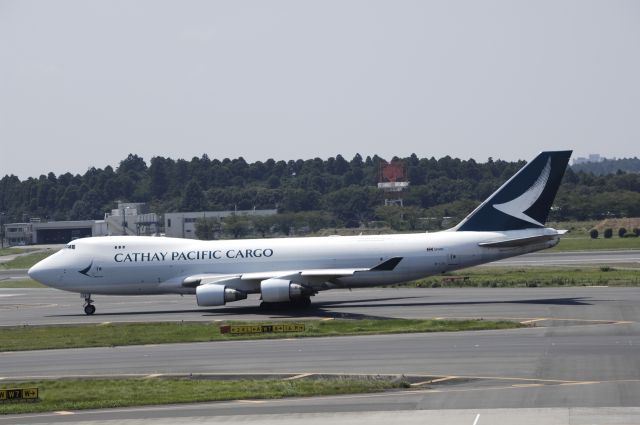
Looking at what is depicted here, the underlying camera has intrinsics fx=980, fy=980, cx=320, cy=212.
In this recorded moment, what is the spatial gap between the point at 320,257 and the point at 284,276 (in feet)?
8.99

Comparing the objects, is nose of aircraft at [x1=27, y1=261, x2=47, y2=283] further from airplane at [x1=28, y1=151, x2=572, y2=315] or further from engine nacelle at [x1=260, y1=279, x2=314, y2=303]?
engine nacelle at [x1=260, y1=279, x2=314, y2=303]

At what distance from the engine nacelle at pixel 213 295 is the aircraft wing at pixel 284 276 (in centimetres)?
Answer: 88

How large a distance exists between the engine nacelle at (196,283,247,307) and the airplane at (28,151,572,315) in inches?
2.0

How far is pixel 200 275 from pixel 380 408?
28.4 meters

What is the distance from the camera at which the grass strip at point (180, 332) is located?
3953 centimetres

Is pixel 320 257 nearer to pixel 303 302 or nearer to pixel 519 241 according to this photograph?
pixel 303 302

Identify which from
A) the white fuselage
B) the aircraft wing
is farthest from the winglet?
the white fuselage

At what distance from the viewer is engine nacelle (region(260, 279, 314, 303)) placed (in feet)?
158

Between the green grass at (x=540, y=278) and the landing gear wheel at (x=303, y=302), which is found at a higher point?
the green grass at (x=540, y=278)

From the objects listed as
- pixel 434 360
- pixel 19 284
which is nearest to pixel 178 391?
pixel 434 360

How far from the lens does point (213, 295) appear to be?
160 feet

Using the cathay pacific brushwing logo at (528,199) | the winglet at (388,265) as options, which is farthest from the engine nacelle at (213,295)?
the cathay pacific brushwing logo at (528,199)

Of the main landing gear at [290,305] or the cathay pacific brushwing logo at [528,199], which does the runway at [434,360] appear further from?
the cathay pacific brushwing logo at [528,199]

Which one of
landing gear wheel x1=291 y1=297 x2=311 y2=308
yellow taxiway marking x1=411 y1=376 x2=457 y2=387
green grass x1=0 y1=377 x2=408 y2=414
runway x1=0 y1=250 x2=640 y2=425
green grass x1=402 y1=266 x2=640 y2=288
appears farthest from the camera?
green grass x1=402 y1=266 x2=640 y2=288
